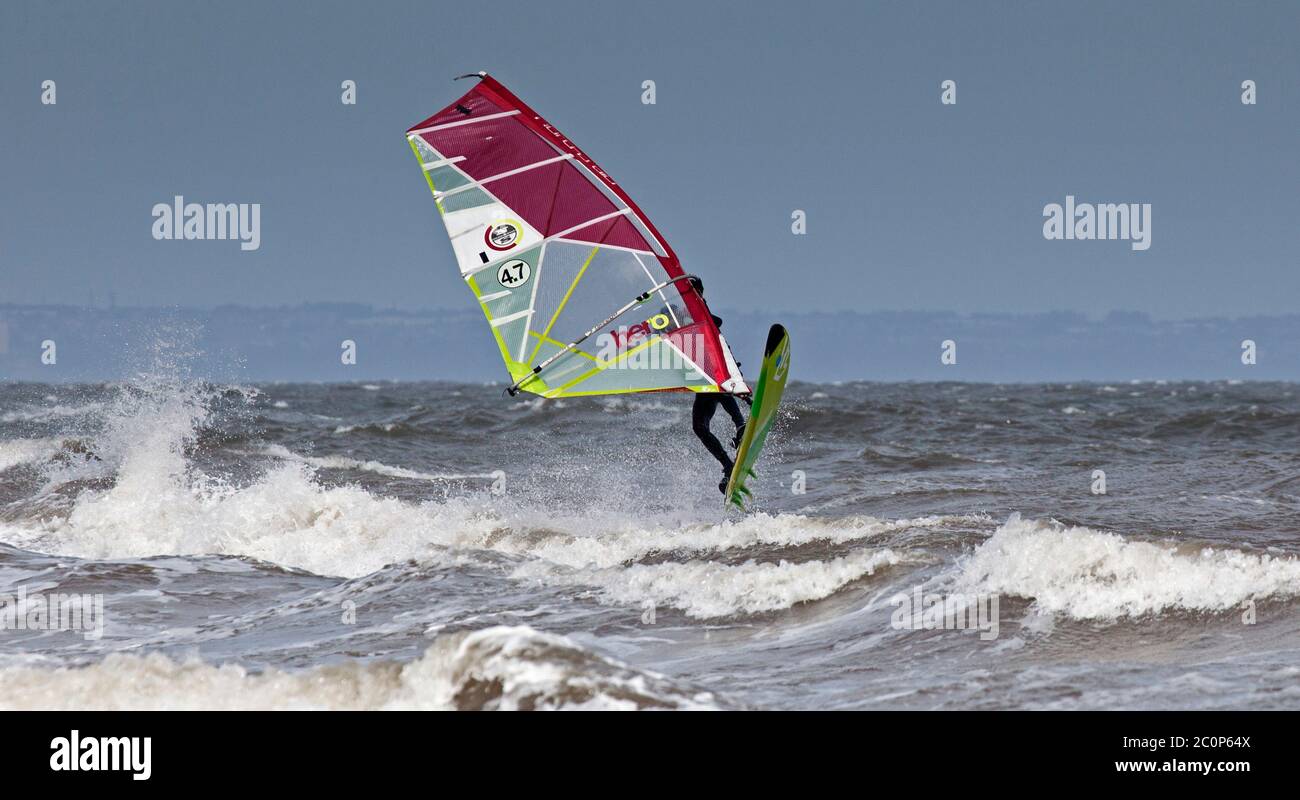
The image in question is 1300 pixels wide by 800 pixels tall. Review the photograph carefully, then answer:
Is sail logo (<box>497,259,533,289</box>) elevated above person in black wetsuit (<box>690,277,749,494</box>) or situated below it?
above

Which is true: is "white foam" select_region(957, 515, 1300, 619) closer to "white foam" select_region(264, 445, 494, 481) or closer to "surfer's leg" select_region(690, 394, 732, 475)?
"surfer's leg" select_region(690, 394, 732, 475)

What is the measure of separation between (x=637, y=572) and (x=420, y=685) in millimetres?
3649

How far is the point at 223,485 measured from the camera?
14047mm

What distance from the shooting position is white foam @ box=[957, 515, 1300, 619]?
22.4 feet

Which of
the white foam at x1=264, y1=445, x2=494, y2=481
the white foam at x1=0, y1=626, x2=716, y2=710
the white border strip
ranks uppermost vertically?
the white border strip

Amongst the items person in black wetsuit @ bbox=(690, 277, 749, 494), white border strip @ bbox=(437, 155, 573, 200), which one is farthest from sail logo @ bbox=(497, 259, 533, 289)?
person in black wetsuit @ bbox=(690, 277, 749, 494)

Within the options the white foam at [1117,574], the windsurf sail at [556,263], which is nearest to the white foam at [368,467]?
the windsurf sail at [556,263]

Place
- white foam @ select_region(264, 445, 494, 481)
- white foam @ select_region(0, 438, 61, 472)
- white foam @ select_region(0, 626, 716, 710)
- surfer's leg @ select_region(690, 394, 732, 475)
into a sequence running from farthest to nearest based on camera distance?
1. white foam @ select_region(0, 438, 61, 472)
2. white foam @ select_region(264, 445, 494, 481)
3. surfer's leg @ select_region(690, 394, 732, 475)
4. white foam @ select_region(0, 626, 716, 710)

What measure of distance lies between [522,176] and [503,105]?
512 mm
